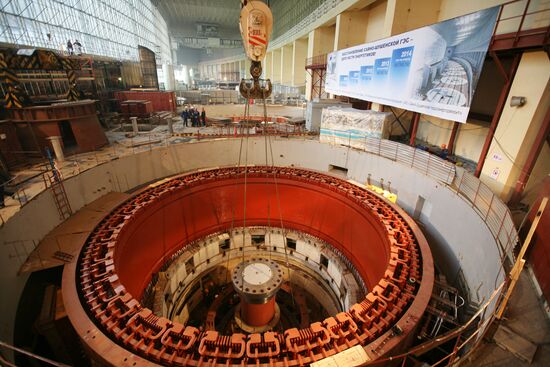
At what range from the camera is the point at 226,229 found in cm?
1158

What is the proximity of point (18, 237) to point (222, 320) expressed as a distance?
22.0 feet

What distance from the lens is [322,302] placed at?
10.5m

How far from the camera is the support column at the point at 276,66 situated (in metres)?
42.8

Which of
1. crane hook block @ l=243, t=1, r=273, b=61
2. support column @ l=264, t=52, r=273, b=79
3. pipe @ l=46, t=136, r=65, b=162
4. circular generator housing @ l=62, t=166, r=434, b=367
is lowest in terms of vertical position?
circular generator housing @ l=62, t=166, r=434, b=367

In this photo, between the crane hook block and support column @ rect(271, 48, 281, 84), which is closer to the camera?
the crane hook block

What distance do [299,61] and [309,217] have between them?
2825cm

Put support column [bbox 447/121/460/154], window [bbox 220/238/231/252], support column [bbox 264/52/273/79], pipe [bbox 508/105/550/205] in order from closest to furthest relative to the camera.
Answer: pipe [bbox 508/105/550/205], support column [bbox 447/121/460/154], window [bbox 220/238/231/252], support column [bbox 264/52/273/79]

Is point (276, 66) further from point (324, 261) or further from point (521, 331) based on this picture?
point (521, 331)

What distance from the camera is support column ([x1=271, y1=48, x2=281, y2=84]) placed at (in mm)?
42809

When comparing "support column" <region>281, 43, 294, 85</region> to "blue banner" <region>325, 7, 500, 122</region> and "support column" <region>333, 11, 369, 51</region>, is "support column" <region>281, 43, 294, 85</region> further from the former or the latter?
"blue banner" <region>325, 7, 500, 122</region>

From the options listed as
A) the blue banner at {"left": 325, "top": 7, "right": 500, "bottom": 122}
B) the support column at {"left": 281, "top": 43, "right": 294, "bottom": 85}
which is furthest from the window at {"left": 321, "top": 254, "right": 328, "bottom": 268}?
the support column at {"left": 281, "top": 43, "right": 294, "bottom": 85}

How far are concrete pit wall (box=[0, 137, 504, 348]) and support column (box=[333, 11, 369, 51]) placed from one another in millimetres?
10943

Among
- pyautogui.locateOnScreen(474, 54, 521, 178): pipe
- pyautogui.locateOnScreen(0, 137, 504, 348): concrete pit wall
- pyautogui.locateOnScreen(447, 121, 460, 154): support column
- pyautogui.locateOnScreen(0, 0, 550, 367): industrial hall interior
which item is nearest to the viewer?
pyautogui.locateOnScreen(0, 0, 550, 367): industrial hall interior

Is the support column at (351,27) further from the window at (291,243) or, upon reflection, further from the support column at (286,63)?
the support column at (286,63)
